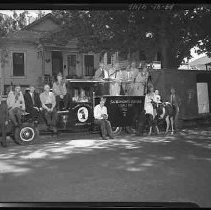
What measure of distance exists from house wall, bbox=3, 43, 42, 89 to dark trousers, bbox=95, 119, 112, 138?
177 centimetres

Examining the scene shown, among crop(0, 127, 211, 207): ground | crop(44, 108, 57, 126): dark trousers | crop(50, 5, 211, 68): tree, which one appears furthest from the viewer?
crop(50, 5, 211, 68): tree

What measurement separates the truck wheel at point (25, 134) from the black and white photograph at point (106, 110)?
3 centimetres

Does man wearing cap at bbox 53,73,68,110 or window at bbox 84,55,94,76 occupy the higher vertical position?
window at bbox 84,55,94,76

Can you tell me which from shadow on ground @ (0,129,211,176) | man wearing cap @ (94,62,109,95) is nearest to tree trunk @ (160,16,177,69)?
man wearing cap @ (94,62,109,95)

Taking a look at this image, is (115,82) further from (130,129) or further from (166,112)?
(166,112)

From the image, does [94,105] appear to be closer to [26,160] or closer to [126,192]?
[26,160]

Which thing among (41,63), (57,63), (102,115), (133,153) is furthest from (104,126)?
(133,153)

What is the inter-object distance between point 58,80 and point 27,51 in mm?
1093

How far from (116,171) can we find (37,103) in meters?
4.35

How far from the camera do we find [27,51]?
998cm

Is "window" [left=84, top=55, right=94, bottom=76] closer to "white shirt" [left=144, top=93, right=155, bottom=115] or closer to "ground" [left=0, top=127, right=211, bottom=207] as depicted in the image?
"white shirt" [left=144, top=93, right=155, bottom=115]

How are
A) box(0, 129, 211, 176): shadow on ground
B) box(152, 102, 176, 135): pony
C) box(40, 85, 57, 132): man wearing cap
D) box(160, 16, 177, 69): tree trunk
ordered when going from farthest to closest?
box(160, 16, 177, 69): tree trunk
box(40, 85, 57, 132): man wearing cap
box(152, 102, 176, 135): pony
box(0, 129, 211, 176): shadow on ground

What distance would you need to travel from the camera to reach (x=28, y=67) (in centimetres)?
975

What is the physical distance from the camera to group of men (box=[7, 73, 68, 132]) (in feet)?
32.0
